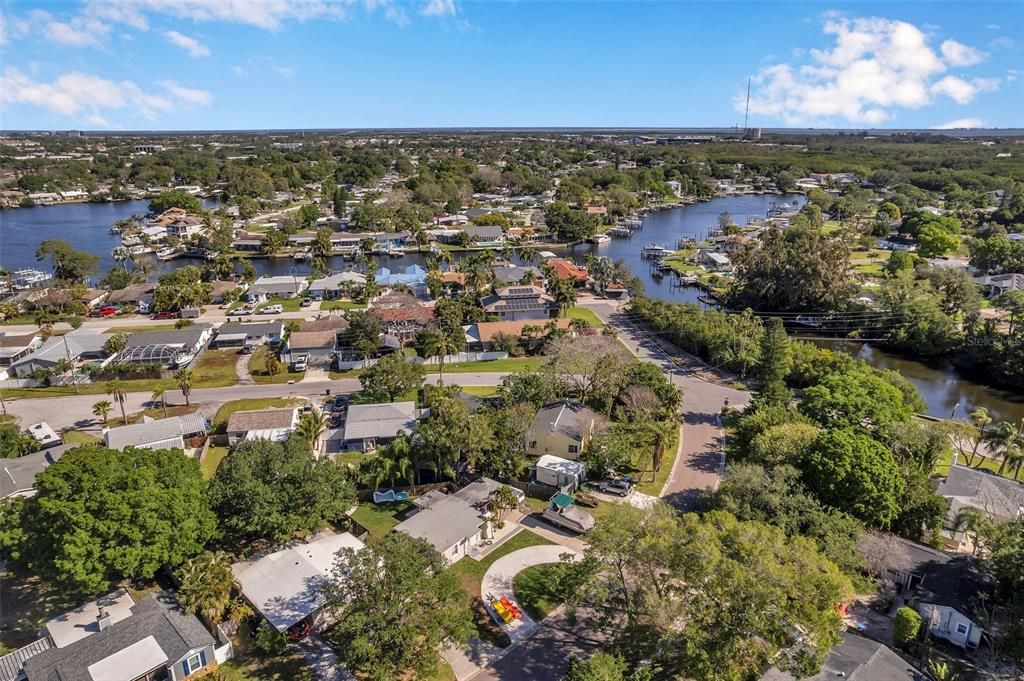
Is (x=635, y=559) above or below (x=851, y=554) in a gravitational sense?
above

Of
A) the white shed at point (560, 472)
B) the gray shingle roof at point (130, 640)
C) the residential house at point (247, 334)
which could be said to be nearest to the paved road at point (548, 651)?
the white shed at point (560, 472)

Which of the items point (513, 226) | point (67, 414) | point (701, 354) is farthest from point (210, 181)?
point (701, 354)

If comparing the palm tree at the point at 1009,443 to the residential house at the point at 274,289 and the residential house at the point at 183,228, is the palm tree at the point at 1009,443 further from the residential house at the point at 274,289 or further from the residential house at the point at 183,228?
the residential house at the point at 183,228

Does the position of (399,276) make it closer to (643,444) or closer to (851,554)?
(643,444)

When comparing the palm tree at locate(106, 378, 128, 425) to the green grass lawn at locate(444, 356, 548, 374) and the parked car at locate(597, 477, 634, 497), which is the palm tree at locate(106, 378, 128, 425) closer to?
the green grass lawn at locate(444, 356, 548, 374)

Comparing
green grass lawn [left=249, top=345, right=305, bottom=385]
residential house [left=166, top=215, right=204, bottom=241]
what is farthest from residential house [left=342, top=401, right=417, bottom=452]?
residential house [left=166, top=215, right=204, bottom=241]

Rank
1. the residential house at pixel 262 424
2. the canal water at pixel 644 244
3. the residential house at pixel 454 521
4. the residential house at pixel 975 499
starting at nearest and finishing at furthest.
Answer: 1. the residential house at pixel 454 521
2. the residential house at pixel 975 499
3. the residential house at pixel 262 424
4. the canal water at pixel 644 244
